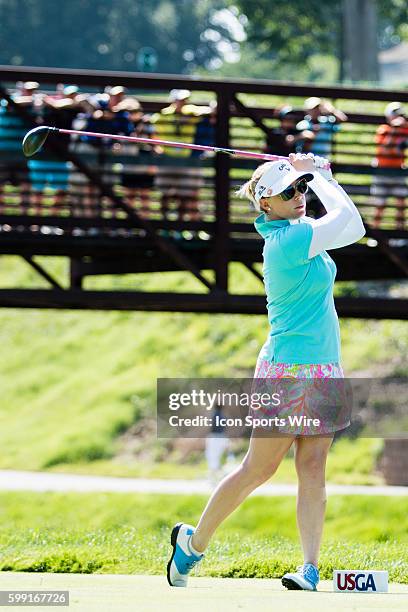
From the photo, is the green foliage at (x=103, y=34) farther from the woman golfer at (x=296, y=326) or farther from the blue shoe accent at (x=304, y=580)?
the blue shoe accent at (x=304, y=580)

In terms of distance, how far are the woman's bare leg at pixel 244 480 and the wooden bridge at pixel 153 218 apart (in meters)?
5.68

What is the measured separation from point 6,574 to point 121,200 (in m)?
5.56

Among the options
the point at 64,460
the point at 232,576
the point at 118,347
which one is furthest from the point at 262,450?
the point at 118,347

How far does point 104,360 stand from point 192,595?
798 inches

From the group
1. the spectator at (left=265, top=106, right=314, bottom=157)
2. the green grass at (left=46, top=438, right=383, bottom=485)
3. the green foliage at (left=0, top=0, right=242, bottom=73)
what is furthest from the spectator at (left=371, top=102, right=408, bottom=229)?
the green foliage at (left=0, top=0, right=242, bottom=73)

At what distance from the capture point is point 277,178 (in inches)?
257

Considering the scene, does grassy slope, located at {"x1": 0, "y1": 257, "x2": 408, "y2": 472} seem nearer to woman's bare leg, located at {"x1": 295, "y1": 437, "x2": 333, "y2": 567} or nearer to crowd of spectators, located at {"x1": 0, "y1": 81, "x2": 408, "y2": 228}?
crowd of spectators, located at {"x1": 0, "y1": 81, "x2": 408, "y2": 228}

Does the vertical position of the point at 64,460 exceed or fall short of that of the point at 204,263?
it falls short

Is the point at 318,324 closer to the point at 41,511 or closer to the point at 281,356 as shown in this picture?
the point at 281,356

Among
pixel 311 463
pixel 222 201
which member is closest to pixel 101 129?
pixel 222 201

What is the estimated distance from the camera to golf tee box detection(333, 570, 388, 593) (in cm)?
644

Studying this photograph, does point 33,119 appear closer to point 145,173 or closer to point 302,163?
point 145,173

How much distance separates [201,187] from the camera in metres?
12.8

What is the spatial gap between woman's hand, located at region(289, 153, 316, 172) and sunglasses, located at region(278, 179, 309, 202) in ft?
0.18
